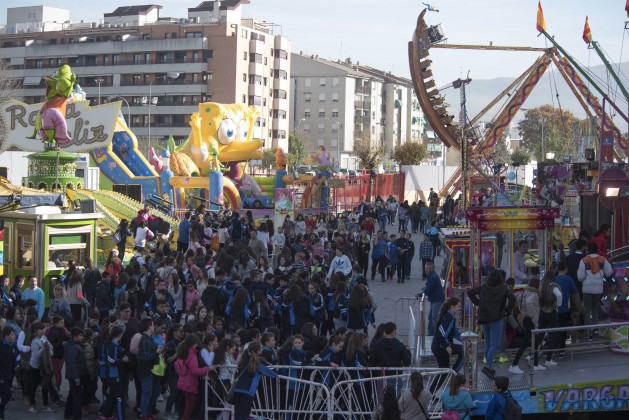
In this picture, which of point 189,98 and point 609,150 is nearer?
point 609,150

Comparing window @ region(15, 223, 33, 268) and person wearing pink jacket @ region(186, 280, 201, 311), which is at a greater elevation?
window @ region(15, 223, 33, 268)

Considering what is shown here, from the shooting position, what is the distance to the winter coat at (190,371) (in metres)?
12.2

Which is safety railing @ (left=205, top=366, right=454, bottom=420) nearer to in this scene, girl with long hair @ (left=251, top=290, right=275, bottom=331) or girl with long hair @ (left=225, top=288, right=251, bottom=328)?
girl with long hair @ (left=225, top=288, right=251, bottom=328)

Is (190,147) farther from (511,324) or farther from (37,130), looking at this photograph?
(511,324)

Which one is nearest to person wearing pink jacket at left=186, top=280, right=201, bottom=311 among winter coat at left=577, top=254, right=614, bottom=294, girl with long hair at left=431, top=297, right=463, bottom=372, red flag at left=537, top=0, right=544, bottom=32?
girl with long hair at left=431, top=297, right=463, bottom=372

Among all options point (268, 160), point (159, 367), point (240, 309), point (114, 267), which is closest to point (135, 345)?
point (159, 367)

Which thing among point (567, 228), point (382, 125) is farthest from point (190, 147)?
point (382, 125)

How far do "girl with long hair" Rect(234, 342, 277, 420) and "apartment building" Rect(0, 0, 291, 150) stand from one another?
77.5m

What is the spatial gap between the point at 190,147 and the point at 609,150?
26.2 meters

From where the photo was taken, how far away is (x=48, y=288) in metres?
18.8

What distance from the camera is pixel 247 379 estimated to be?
1146 cm

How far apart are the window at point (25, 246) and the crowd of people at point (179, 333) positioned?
99 cm

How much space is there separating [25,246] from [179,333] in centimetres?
706

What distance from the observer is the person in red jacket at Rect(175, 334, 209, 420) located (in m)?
12.2
